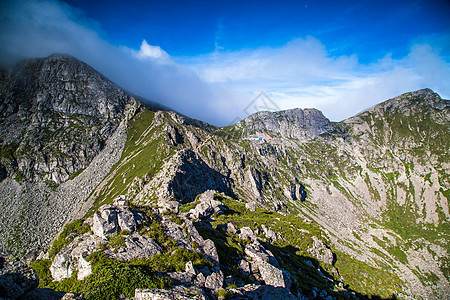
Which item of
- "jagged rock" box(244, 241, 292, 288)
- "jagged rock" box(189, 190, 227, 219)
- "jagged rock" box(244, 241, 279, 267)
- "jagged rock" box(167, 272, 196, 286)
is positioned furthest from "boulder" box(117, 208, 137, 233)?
"jagged rock" box(189, 190, 227, 219)

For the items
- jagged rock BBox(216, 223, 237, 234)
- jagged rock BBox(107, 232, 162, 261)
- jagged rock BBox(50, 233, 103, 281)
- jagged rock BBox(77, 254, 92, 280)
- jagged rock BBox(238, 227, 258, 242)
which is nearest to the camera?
jagged rock BBox(77, 254, 92, 280)

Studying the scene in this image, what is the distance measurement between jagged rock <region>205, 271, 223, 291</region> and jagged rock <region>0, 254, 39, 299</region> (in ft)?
29.7

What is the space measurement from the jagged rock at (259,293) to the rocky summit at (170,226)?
9cm

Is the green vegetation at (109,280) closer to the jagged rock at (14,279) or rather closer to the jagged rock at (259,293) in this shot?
the jagged rock at (14,279)

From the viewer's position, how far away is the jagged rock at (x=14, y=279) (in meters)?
8.54

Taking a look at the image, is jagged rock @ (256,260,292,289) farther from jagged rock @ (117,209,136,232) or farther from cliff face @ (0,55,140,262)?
cliff face @ (0,55,140,262)

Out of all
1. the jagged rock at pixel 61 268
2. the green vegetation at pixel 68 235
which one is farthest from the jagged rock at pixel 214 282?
the green vegetation at pixel 68 235

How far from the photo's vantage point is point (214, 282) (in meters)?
13.9

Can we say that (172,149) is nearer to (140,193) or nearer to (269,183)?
(140,193)

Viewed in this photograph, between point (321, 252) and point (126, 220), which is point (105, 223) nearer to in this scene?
point (126, 220)

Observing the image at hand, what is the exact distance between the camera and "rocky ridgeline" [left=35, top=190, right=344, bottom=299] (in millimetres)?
13125

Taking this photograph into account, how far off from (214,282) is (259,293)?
315cm

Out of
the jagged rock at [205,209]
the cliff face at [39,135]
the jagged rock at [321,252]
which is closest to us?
the jagged rock at [321,252]

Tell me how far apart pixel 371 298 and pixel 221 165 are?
14653 centimetres
